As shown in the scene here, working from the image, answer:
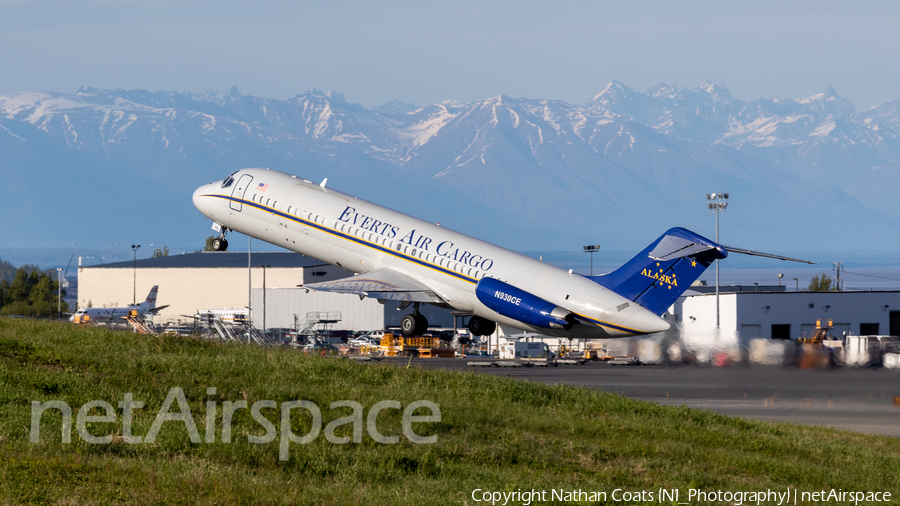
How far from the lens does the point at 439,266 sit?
134 feet

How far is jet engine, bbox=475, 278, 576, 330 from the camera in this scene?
122 feet

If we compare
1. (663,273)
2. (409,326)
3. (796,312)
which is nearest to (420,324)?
(409,326)

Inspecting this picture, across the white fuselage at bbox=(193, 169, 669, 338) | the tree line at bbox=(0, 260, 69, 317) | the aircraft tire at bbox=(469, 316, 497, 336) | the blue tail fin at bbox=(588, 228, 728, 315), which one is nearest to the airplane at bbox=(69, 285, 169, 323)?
the tree line at bbox=(0, 260, 69, 317)

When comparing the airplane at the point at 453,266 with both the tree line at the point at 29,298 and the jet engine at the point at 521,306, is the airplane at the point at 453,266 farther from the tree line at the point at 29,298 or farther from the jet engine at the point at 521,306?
the tree line at the point at 29,298

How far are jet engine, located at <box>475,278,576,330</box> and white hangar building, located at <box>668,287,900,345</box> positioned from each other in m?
35.1

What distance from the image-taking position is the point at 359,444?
2250 centimetres

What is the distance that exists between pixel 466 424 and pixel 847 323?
6660 centimetres

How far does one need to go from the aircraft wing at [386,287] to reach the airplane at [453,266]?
0.05 m

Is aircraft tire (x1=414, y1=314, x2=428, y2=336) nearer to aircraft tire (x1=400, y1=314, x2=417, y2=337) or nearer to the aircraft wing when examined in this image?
aircraft tire (x1=400, y1=314, x2=417, y2=337)

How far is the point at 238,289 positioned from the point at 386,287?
273ft

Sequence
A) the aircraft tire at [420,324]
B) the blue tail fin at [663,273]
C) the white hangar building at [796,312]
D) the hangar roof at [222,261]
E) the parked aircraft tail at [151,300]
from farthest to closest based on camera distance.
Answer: the hangar roof at [222,261] → the parked aircraft tail at [151,300] → the white hangar building at [796,312] → the aircraft tire at [420,324] → the blue tail fin at [663,273]

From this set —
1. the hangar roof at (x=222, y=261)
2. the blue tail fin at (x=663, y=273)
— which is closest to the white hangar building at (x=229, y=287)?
the hangar roof at (x=222, y=261)

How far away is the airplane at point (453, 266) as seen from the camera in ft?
124

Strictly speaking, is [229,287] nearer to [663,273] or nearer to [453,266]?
[453,266]
